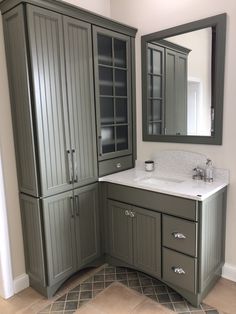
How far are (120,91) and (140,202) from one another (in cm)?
112

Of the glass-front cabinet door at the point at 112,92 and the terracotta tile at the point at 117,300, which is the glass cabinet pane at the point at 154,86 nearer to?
the glass-front cabinet door at the point at 112,92

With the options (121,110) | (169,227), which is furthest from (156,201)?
(121,110)

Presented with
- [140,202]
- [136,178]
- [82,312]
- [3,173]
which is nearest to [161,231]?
[140,202]

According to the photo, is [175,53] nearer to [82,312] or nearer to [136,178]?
[136,178]

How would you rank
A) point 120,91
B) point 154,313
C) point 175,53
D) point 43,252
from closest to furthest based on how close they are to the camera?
point 154,313
point 43,252
point 175,53
point 120,91

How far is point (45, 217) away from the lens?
2.05 metres

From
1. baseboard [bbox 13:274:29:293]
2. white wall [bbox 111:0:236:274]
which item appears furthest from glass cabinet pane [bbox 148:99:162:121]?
baseboard [bbox 13:274:29:293]

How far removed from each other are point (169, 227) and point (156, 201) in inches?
8.5

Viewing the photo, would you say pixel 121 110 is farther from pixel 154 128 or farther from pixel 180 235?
pixel 180 235

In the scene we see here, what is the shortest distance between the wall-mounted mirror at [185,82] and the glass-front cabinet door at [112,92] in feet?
0.57

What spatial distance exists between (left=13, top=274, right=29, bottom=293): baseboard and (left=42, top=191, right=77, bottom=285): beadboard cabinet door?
303 millimetres

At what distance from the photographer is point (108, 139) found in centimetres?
258

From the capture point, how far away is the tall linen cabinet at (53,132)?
1904mm

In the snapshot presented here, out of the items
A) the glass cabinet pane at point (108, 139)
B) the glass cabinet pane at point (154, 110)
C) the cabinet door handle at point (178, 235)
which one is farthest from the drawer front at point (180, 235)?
the glass cabinet pane at point (154, 110)
